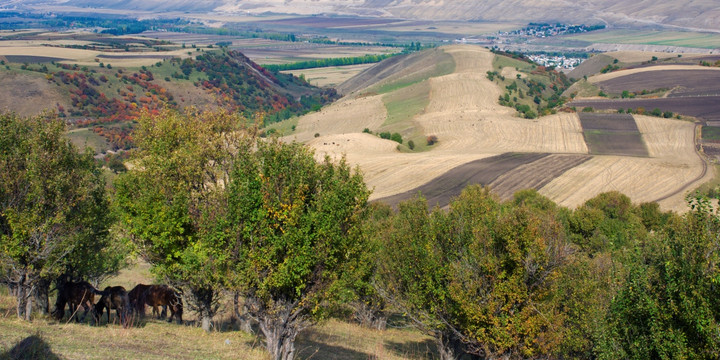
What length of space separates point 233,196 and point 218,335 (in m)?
7.74

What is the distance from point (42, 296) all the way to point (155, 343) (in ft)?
27.4

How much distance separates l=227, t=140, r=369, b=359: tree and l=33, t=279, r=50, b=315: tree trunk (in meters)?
10.2

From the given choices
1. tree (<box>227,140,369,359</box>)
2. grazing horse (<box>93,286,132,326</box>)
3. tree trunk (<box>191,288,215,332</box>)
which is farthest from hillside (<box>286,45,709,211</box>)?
tree (<box>227,140,369,359</box>)

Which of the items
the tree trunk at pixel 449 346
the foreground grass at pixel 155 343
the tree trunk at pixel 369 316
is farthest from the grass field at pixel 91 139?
the tree trunk at pixel 449 346

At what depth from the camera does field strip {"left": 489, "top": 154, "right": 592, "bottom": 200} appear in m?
80.7

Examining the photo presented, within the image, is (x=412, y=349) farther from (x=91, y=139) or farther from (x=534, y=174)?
(x=91, y=139)

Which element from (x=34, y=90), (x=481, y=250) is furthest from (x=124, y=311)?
(x=34, y=90)

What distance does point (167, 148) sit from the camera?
3108 cm

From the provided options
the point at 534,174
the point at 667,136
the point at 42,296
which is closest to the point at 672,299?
the point at 42,296

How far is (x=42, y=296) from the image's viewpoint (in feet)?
90.0

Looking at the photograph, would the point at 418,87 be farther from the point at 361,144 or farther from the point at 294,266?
the point at 294,266

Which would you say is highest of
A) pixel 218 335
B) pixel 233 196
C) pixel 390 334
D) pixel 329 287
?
pixel 233 196

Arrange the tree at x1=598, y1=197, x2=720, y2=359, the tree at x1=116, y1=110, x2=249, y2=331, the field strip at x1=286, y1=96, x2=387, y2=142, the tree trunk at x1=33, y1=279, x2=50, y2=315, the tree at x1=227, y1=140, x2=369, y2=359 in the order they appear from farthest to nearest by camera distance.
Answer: the field strip at x1=286, y1=96, x2=387, y2=142, the tree trunk at x1=33, y1=279, x2=50, y2=315, the tree at x1=116, y1=110, x2=249, y2=331, the tree at x1=227, y1=140, x2=369, y2=359, the tree at x1=598, y1=197, x2=720, y2=359

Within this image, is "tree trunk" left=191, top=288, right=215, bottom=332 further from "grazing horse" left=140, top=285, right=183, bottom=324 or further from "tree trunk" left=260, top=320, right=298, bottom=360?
"tree trunk" left=260, top=320, right=298, bottom=360
